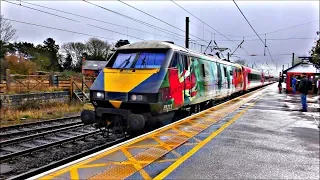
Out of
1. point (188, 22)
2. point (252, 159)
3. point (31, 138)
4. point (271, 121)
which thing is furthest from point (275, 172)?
point (188, 22)

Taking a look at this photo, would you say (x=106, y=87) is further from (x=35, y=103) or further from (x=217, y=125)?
(x=35, y=103)

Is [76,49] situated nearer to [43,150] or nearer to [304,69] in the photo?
[304,69]

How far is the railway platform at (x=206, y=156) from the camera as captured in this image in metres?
4.66

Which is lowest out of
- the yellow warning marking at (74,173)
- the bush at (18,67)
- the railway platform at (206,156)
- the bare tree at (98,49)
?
the railway platform at (206,156)

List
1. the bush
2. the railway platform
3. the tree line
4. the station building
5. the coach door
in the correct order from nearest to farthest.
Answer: the railway platform < the coach door < the station building < the bush < the tree line

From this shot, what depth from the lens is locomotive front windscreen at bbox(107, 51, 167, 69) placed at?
8.45 metres

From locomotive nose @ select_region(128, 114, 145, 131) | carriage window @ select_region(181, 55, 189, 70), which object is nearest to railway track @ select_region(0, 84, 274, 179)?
locomotive nose @ select_region(128, 114, 145, 131)

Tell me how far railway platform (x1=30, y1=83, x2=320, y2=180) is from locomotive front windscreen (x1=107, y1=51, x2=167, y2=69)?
1.86 m

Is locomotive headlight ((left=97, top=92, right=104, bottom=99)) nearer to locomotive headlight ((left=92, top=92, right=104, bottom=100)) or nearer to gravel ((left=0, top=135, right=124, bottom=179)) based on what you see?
locomotive headlight ((left=92, top=92, right=104, bottom=100))

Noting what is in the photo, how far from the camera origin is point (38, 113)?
18.2m

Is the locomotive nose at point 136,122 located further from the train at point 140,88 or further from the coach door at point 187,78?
the coach door at point 187,78

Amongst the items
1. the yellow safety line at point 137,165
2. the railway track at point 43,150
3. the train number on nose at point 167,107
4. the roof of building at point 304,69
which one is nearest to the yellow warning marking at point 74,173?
the yellow safety line at point 137,165

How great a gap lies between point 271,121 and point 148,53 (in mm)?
5105

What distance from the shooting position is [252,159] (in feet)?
19.4
